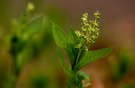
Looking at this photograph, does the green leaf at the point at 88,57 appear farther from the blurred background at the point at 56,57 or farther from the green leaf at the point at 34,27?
the green leaf at the point at 34,27

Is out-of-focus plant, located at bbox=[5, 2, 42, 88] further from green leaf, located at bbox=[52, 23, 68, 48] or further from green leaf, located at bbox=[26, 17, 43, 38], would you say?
green leaf, located at bbox=[52, 23, 68, 48]

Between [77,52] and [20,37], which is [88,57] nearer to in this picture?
[77,52]

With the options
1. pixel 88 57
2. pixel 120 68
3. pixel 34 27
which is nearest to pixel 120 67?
pixel 120 68

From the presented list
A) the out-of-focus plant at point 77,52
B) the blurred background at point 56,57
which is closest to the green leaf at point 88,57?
the out-of-focus plant at point 77,52

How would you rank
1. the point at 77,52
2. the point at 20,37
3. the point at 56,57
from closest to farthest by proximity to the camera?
the point at 77,52 → the point at 20,37 → the point at 56,57

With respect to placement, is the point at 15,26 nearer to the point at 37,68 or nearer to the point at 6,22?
the point at 37,68

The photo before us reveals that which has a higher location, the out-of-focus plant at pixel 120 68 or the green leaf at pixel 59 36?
the green leaf at pixel 59 36
